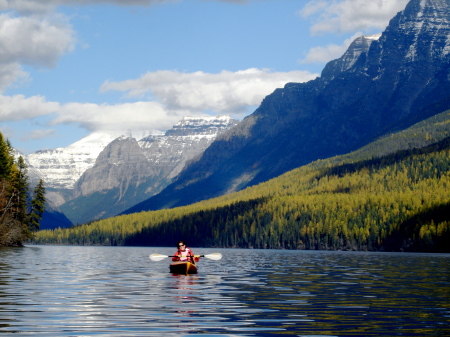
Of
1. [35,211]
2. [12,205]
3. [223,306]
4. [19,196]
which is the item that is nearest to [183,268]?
[223,306]

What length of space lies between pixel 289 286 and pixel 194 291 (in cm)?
857

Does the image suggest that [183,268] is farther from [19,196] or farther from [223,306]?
[19,196]

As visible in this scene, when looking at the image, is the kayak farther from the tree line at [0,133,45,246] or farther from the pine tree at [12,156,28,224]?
the pine tree at [12,156,28,224]

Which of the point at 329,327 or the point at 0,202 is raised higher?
the point at 0,202

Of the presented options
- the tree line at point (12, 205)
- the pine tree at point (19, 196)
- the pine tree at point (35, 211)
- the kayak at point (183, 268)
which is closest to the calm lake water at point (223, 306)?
the kayak at point (183, 268)

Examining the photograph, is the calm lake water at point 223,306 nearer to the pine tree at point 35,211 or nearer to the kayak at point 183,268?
the kayak at point 183,268

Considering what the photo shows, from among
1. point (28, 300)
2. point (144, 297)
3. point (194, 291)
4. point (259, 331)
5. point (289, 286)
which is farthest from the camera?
point (289, 286)

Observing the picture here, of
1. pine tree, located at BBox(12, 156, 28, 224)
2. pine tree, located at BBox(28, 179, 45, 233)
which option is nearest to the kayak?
pine tree, located at BBox(12, 156, 28, 224)

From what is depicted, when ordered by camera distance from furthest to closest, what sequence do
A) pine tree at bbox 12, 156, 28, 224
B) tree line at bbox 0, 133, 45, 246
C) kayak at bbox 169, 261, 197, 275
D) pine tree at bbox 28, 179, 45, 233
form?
pine tree at bbox 28, 179, 45, 233
pine tree at bbox 12, 156, 28, 224
tree line at bbox 0, 133, 45, 246
kayak at bbox 169, 261, 197, 275

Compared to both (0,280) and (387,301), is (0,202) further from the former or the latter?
(387,301)

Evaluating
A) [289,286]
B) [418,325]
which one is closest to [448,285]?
[289,286]

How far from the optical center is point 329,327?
36344mm

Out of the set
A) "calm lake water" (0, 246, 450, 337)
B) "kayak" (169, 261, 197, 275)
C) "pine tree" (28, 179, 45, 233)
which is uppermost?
"pine tree" (28, 179, 45, 233)

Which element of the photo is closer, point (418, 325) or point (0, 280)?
point (418, 325)
